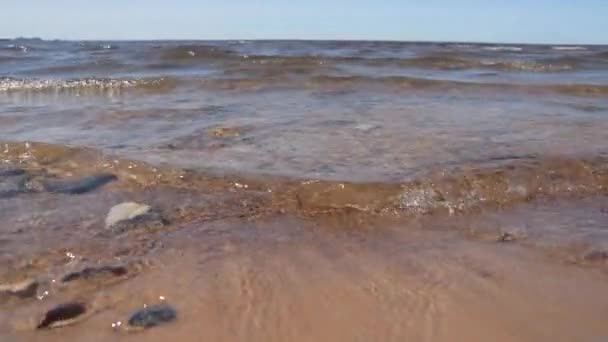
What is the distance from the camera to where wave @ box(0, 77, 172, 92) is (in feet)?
30.2

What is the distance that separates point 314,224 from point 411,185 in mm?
760

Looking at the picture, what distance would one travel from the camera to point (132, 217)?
304cm

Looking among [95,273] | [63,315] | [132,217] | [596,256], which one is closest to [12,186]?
[132,217]

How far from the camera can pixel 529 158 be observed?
415cm

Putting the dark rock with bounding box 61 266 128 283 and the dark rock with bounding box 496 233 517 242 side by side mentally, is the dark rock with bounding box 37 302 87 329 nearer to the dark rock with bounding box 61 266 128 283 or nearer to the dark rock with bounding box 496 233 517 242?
the dark rock with bounding box 61 266 128 283

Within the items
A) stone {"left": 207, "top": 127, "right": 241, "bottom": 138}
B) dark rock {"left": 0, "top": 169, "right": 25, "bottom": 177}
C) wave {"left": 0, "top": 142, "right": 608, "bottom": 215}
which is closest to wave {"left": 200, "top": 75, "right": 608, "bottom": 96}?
stone {"left": 207, "top": 127, "right": 241, "bottom": 138}

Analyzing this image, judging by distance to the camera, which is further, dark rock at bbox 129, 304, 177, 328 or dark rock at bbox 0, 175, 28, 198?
dark rock at bbox 0, 175, 28, 198

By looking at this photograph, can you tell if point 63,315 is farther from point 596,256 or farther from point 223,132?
point 223,132

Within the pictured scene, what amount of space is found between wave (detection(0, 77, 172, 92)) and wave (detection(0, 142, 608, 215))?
5398 millimetres

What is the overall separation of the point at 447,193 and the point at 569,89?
7.07 m

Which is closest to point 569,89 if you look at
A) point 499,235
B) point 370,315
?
point 499,235

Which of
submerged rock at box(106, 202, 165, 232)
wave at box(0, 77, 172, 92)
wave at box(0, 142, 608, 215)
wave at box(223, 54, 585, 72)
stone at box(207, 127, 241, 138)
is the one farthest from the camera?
wave at box(223, 54, 585, 72)

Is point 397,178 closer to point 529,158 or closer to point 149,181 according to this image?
point 529,158

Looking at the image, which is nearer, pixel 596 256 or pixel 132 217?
pixel 596 256
